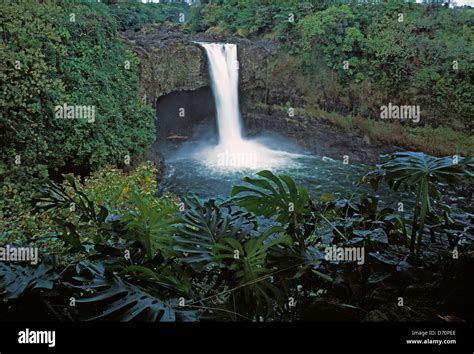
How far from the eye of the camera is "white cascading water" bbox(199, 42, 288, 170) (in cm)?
309

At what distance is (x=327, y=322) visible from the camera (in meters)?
1.22

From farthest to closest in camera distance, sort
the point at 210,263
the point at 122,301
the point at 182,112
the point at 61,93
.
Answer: the point at 182,112 < the point at 61,93 < the point at 210,263 < the point at 122,301

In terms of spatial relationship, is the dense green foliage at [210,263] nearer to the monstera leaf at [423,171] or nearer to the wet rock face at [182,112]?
the monstera leaf at [423,171]

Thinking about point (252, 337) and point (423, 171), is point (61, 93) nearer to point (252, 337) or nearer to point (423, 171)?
point (252, 337)

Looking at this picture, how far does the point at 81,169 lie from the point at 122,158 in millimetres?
617

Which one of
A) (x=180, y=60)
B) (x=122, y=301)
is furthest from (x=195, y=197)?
(x=180, y=60)

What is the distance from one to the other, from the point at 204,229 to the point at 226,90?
4.36 m

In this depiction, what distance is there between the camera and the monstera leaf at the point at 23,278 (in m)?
1.05

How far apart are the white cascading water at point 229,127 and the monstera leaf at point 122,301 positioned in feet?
→ 6.16

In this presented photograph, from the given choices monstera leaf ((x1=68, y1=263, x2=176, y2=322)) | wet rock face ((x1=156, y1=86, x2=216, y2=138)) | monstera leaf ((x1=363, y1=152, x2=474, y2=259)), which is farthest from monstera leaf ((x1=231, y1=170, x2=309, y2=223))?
wet rock face ((x1=156, y1=86, x2=216, y2=138))

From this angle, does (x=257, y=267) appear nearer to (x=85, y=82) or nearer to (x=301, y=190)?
(x=301, y=190)

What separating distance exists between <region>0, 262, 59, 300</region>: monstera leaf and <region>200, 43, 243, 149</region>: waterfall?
305 cm

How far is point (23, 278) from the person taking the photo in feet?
3.58

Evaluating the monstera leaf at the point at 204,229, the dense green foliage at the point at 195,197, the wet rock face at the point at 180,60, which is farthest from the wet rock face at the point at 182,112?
the monstera leaf at the point at 204,229
